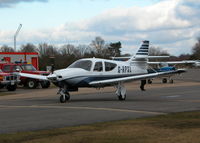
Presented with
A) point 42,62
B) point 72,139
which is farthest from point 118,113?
point 42,62

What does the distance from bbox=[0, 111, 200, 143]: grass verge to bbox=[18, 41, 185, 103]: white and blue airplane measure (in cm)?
781

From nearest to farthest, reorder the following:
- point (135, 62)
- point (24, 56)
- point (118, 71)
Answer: point (118, 71), point (135, 62), point (24, 56)

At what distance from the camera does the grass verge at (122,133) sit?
8.55 meters

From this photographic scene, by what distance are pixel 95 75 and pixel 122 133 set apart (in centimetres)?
1071

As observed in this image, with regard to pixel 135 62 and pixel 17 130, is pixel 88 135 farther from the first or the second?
pixel 135 62

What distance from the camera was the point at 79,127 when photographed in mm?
10703

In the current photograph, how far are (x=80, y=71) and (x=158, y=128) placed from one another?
972 cm

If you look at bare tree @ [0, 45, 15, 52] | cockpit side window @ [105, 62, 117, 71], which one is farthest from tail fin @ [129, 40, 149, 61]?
bare tree @ [0, 45, 15, 52]

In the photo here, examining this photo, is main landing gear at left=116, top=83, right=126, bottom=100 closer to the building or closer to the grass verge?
the grass verge

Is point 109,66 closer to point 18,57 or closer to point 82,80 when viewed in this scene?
point 82,80

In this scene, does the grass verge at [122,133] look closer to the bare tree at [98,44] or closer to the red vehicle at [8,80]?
the red vehicle at [8,80]

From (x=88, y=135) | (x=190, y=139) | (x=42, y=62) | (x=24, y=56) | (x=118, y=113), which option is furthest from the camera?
(x=42, y=62)

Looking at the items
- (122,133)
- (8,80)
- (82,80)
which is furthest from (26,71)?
(122,133)

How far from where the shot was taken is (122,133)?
942 cm
